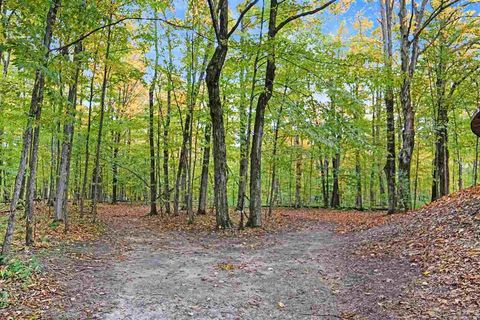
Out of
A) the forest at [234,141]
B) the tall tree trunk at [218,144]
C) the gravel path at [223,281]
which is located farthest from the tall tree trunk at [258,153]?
the gravel path at [223,281]

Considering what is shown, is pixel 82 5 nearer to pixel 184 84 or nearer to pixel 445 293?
pixel 445 293

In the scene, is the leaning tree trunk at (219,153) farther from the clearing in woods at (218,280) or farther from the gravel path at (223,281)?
the gravel path at (223,281)

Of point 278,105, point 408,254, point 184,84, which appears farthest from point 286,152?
point 408,254

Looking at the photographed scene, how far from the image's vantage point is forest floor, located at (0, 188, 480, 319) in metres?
4.53

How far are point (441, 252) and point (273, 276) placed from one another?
3072mm

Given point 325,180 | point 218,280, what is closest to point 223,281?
point 218,280

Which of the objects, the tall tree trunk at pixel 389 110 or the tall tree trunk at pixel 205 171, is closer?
the tall tree trunk at pixel 389 110

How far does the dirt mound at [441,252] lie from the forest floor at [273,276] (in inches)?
0.7

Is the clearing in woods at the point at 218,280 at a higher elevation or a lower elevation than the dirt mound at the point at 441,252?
lower

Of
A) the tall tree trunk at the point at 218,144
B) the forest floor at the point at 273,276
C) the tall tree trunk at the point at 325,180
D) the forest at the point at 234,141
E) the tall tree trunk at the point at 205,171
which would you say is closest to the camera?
the forest floor at the point at 273,276

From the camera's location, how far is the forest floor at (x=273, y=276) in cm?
453

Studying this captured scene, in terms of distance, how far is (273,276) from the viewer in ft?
20.8

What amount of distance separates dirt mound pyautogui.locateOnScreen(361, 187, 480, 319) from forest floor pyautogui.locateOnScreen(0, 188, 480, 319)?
0.06 feet

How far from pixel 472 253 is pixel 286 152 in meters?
13.8
